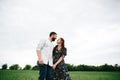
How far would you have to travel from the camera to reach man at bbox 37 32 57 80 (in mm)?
5355

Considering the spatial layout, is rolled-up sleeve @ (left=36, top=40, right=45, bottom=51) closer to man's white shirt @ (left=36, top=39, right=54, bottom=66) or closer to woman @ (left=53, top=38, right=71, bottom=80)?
man's white shirt @ (left=36, top=39, right=54, bottom=66)

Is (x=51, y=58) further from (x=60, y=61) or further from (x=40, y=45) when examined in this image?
(x=60, y=61)

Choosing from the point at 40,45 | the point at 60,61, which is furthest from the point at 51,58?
Answer: the point at 60,61

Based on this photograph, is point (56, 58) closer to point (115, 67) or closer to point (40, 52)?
point (40, 52)

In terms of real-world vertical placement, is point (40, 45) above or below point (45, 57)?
above

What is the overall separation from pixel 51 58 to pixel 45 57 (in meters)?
0.18

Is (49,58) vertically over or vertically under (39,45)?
under

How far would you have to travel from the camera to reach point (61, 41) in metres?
6.05

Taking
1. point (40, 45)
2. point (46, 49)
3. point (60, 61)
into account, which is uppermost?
point (40, 45)

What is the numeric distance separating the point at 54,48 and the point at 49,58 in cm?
79

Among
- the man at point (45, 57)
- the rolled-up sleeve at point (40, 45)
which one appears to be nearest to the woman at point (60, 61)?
the man at point (45, 57)

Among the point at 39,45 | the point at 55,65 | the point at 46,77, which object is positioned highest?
the point at 39,45

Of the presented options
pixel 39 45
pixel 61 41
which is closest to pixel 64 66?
pixel 61 41

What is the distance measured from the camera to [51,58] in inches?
220
